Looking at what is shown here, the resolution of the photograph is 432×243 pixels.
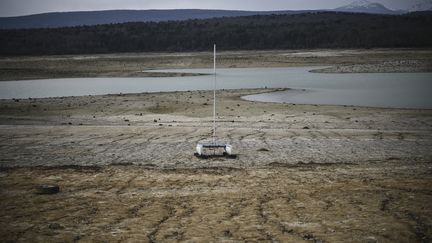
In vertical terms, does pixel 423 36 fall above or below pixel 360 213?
above

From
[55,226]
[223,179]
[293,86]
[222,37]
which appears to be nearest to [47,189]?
[55,226]

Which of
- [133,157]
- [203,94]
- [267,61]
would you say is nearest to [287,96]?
[203,94]

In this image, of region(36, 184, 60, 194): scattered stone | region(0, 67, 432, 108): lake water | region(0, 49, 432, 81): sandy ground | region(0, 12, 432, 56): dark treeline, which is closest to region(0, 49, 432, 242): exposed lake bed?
region(36, 184, 60, 194): scattered stone

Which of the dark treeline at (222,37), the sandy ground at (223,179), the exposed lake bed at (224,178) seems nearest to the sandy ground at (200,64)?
the dark treeline at (222,37)

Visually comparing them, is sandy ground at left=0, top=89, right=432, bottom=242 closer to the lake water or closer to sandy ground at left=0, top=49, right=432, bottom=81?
the lake water

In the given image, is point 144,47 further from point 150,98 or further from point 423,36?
point 150,98
